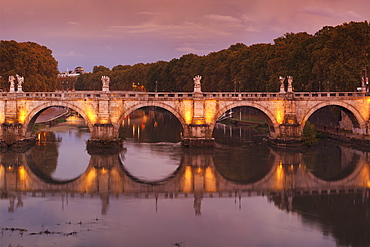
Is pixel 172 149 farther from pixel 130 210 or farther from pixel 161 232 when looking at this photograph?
pixel 161 232

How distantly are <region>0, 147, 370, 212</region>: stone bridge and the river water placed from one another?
8cm

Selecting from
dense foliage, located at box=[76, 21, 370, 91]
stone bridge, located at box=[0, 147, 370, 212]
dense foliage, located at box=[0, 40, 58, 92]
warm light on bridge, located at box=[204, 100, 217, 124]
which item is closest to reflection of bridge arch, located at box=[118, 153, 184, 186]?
stone bridge, located at box=[0, 147, 370, 212]

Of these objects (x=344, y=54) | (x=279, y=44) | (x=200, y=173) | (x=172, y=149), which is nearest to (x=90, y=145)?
(x=172, y=149)

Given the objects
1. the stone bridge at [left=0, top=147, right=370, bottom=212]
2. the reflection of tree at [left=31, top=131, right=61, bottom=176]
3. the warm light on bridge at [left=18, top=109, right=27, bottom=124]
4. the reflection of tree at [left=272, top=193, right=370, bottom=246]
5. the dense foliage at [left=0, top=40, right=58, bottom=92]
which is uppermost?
the dense foliage at [left=0, top=40, right=58, bottom=92]

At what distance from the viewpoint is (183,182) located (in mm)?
38188

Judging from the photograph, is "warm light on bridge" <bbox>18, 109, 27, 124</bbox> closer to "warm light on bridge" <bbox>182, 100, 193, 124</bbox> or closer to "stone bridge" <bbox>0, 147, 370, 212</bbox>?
"stone bridge" <bbox>0, 147, 370, 212</bbox>

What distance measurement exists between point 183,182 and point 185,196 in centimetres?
431

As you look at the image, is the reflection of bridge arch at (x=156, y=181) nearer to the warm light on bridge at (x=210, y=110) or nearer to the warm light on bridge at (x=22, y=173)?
the warm light on bridge at (x=22, y=173)

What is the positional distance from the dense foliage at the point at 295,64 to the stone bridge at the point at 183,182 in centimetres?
1640

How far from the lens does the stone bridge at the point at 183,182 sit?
34875mm

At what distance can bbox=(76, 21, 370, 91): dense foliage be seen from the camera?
2288 inches

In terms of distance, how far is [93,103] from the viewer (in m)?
52.2

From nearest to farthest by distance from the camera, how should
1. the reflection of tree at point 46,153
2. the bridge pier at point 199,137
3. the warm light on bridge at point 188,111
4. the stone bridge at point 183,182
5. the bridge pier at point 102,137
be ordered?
the stone bridge at point 183,182, the reflection of tree at point 46,153, the bridge pier at point 102,137, the bridge pier at point 199,137, the warm light on bridge at point 188,111

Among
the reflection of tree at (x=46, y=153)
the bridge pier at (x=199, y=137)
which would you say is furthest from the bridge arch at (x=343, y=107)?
the reflection of tree at (x=46, y=153)
